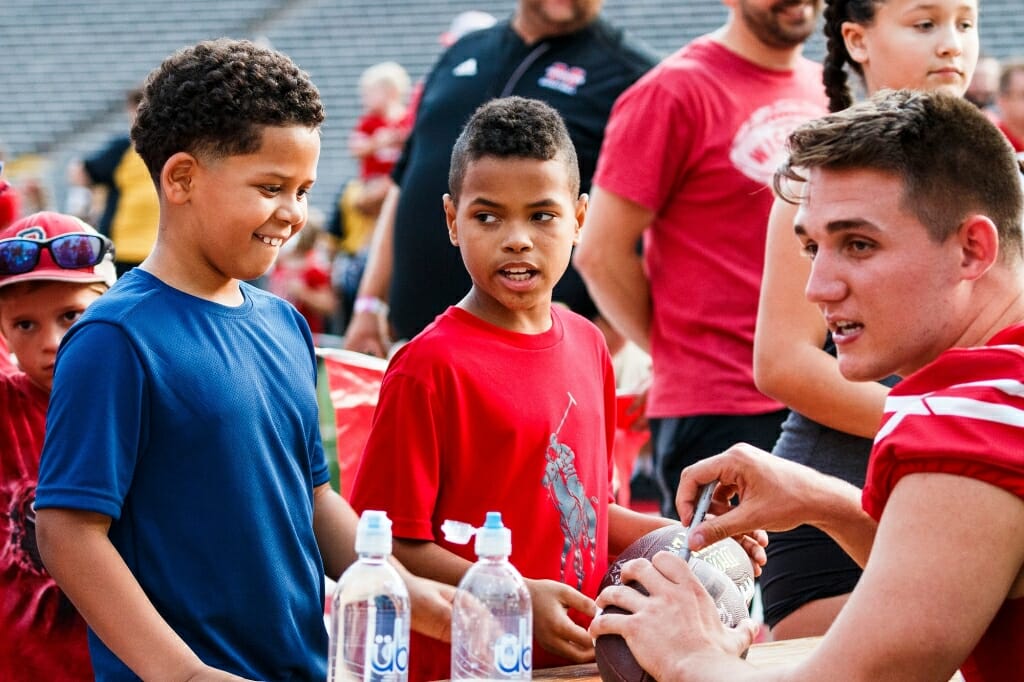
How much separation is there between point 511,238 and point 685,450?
1291mm

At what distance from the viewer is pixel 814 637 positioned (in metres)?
3.18

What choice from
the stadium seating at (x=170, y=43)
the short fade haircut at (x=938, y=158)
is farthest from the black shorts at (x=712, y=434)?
the stadium seating at (x=170, y=43)

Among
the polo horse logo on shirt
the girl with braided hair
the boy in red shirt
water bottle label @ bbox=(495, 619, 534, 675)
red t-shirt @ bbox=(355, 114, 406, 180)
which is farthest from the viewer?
red t-shirt @ bbox=(355, 114, 406, 180)

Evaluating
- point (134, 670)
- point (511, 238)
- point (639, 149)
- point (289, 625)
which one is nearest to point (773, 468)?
point (511, 238)

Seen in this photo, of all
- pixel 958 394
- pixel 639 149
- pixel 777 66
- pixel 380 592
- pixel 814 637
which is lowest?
pixel 814 637

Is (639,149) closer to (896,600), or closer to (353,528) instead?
(353,528)

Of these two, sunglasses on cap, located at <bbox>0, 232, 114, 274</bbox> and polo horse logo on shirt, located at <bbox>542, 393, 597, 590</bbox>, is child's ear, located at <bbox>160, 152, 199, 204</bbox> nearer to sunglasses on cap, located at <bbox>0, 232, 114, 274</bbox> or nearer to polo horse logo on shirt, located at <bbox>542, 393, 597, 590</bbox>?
sunglasses on cap, located at <bbox>0, 232, 114, 274</bbox>

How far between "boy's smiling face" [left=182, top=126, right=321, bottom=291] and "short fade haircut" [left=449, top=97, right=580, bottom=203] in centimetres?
55

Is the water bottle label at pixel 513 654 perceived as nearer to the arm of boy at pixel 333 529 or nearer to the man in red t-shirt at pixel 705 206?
the arm of boy at pixel 333 529

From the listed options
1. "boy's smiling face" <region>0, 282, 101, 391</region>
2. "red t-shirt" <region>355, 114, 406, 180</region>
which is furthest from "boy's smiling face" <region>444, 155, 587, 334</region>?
"red t-shirt" <region>355, 114, 406, 180</region>

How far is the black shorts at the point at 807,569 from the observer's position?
3305 millimetres

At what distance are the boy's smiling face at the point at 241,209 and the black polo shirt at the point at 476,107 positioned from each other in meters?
2.22

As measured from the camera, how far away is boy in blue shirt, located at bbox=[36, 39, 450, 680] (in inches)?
87.5

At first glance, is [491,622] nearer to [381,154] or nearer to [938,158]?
[938,158]
